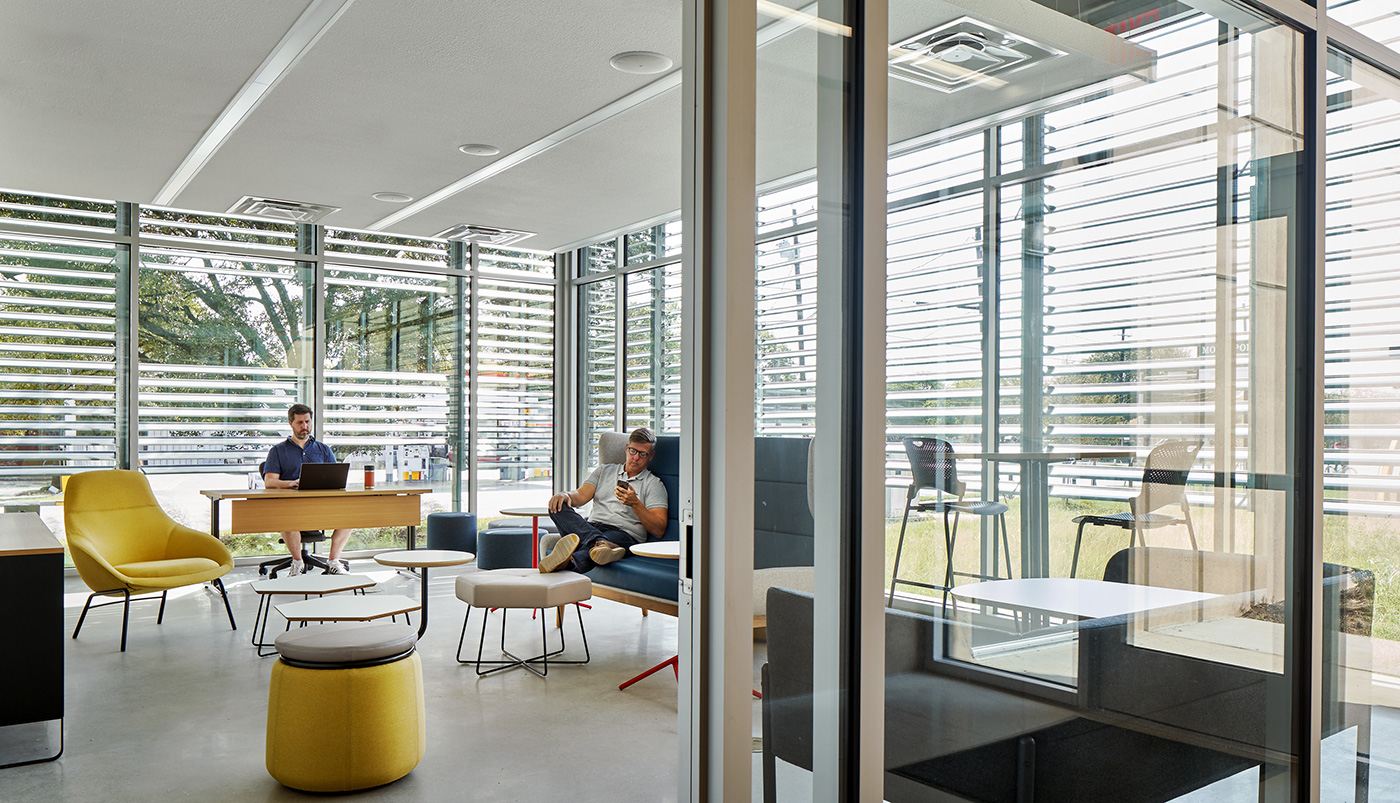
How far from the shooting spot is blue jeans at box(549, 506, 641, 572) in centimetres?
518

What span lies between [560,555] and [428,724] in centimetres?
127

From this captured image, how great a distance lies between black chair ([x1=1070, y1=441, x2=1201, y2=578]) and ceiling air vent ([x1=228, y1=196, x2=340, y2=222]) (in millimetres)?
6220

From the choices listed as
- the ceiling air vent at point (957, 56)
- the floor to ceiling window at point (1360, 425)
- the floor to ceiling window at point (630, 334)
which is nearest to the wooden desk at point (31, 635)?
the ceiling air vent at point (957, 56)

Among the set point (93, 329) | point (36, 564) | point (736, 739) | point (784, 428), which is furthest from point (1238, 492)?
point (93, 329)

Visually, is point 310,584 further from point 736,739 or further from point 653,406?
point 653,406

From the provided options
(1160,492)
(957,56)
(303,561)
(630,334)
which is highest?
(957,56)

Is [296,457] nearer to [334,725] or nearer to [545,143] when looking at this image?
[545,143]

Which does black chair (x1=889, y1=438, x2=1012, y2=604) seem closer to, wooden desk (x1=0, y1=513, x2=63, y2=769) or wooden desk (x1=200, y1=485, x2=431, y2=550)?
wooden desk (x1=0, y1=513, x2=63, y2=769)

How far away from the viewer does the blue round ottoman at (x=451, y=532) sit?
743 cm

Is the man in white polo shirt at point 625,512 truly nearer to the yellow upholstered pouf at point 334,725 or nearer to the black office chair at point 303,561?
the yellow upholstered pouf at point 334,725

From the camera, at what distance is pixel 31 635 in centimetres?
327

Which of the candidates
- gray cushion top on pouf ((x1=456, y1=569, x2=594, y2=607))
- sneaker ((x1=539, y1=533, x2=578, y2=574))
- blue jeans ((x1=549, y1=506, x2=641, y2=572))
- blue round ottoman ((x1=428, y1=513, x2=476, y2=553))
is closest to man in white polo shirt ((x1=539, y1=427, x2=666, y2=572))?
blue jeans ((x1=549, y1=506, x2=641, y2=572))

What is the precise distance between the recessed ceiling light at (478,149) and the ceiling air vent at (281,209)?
6.72ft

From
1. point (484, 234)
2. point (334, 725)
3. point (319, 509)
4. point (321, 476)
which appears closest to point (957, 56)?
point (334, 725)
